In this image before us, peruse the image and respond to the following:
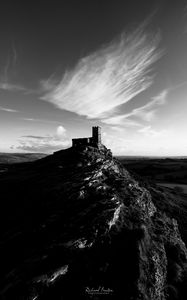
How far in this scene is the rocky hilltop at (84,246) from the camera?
15.8m

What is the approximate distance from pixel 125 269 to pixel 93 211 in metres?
7.86

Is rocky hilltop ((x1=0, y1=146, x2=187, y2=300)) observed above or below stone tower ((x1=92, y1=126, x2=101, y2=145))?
below

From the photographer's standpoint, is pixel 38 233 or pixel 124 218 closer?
pixel 38 233

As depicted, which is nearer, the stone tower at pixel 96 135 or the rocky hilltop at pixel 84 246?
the rocky hilltop at pixel 84 246

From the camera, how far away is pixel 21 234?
20719 mm

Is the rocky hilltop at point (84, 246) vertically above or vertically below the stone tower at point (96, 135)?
below

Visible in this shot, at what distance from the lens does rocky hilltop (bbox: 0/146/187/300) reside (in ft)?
51.7

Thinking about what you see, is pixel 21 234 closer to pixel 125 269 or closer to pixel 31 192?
pixel 31 192

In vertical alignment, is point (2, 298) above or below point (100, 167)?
below

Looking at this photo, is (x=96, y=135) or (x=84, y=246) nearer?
(x=84, y=246)

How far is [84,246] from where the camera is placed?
19.2 m

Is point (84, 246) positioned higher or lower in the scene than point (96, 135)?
lower

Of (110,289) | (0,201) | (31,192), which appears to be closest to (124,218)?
(110,289)

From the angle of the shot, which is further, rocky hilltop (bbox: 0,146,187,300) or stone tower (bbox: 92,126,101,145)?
stone tower (bbox: 92,126,101,145)
